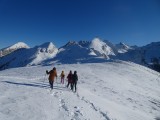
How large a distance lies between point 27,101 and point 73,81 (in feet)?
33.6

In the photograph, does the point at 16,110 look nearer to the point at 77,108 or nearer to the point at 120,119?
the point at 77,108

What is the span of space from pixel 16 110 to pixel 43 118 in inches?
89.9

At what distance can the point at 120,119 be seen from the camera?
20438mm

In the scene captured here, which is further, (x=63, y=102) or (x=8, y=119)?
(x=63, y=102)

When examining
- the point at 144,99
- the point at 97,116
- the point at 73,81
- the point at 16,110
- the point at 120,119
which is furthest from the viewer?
the point at 144,99

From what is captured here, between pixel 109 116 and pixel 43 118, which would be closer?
pixel 43 118

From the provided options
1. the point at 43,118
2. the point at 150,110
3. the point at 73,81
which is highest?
the point at 73,81

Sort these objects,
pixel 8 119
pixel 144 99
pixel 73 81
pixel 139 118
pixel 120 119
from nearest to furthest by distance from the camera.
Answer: pixel 8 119 → pixel 120 119 → pixel 139 118 → pixel 73 81 → pixel 144 99

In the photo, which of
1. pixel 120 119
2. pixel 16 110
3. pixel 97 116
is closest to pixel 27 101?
pixel 16 110

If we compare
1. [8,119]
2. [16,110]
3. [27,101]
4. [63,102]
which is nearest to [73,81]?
[63,102]

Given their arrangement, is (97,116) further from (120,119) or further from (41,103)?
(41,103)

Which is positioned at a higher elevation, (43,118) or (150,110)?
(43,118)

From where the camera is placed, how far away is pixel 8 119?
15.3 metres

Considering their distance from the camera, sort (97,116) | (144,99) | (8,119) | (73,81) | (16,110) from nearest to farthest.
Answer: (8,119) < (16,110) < (97,116) < (73,81) < (144,99)
